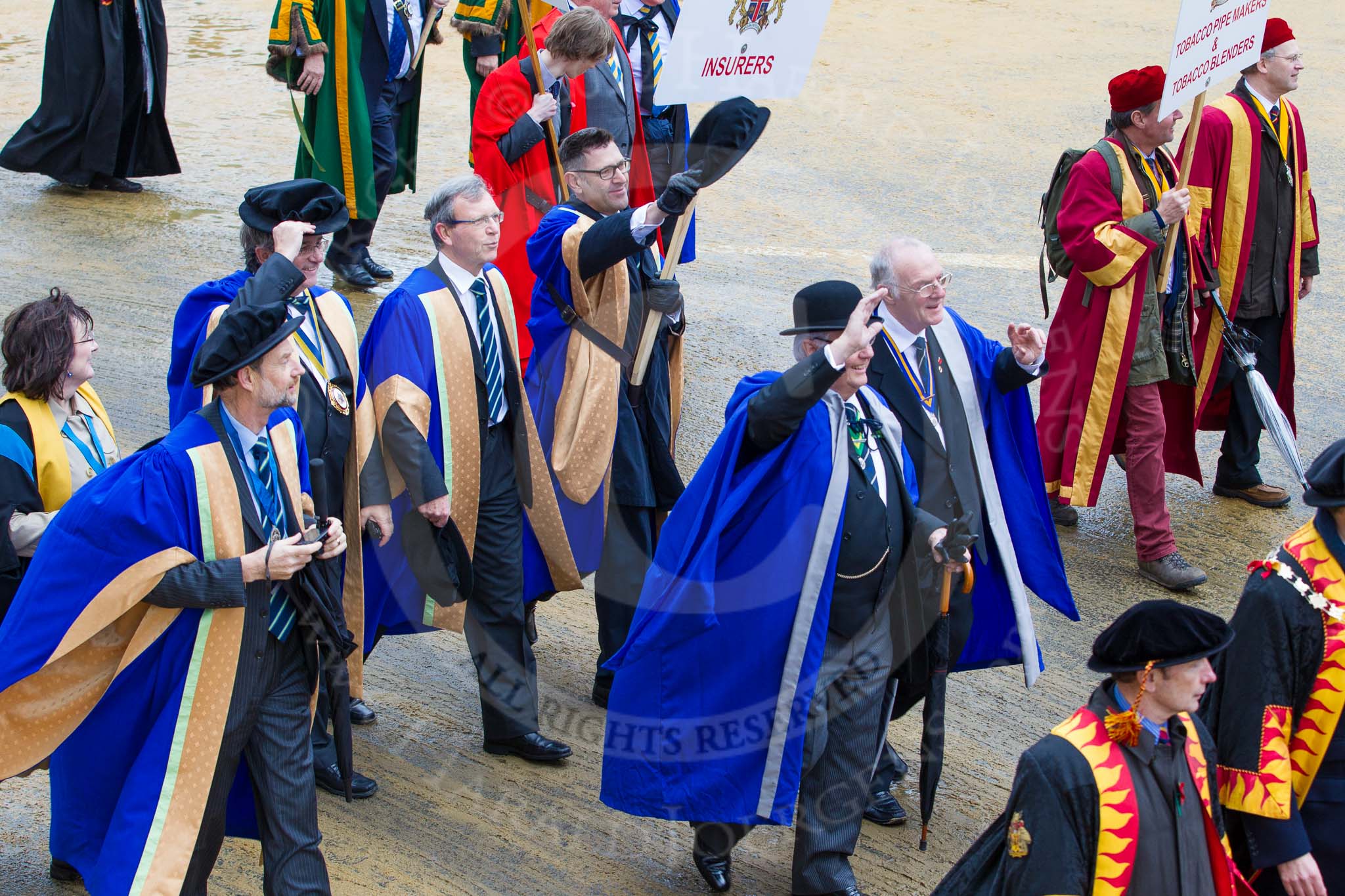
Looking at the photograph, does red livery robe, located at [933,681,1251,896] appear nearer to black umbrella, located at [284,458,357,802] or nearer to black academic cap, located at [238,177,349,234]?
black umbrella, located at [284,458,357,802]

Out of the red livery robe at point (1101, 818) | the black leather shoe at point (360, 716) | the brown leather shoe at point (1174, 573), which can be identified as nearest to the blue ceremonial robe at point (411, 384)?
the black leather shoe at point (360, 716)

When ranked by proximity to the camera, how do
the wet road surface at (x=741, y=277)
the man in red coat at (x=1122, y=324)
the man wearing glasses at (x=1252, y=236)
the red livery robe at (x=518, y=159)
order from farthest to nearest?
the man wearing glasses at (x=1252, y=236) → the red livery robe at (x=518, y=159) → the man in red coat at (x=1122, y=324) → the wet road surface at (x=741, y=277)

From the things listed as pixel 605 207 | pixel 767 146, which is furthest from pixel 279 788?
pixel 767 146

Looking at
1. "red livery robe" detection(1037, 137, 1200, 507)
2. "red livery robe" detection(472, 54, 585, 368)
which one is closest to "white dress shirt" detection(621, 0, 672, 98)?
"red livery robe" detection(472, 54, 585, 368)

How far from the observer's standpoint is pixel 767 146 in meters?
12.4

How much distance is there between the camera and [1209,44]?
6.00m

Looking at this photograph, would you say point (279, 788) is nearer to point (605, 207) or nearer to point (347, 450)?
point (347, 450)

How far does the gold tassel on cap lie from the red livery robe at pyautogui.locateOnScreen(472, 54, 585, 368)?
3639mm

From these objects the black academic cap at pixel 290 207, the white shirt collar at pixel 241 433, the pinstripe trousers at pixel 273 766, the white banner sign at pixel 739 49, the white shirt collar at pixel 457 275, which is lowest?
the pinstripe trousers at pixel 273 766

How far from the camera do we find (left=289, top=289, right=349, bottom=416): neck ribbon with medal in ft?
15.2

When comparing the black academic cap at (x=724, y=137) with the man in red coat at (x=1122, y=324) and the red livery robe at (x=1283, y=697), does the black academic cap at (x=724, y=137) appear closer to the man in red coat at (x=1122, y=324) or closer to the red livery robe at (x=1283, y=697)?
the man in red coat at (x=1122, y=324)

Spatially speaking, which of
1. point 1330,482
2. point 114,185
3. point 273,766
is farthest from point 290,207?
point 114,185

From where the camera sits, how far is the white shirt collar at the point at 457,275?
4.98 metres

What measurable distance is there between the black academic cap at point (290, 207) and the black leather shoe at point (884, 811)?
2.45m
